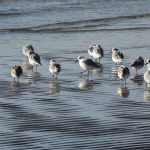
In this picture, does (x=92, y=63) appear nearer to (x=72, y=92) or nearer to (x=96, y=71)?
(x=96, y=71)

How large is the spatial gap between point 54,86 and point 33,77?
4.80 ft

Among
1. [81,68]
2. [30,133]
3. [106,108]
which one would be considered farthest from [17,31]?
[30,133]

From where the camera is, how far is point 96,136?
14.2 m

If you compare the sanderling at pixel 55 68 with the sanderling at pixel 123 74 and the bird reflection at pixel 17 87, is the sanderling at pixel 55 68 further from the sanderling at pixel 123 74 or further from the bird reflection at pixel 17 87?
the sanderling at pixel 123 74

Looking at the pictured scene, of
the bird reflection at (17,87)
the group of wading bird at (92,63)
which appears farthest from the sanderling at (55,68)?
the bird reflection at (17,87)

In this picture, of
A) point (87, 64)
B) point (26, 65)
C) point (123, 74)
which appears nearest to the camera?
point (123, 74)

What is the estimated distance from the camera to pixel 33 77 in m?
20.7

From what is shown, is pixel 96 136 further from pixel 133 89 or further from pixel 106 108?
pixel 133 89

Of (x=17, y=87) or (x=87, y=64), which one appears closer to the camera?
(x=17, y=87)

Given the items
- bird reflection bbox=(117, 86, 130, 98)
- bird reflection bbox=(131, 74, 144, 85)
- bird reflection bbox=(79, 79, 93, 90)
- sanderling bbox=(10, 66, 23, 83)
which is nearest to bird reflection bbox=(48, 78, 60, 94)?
bird reflection bbox=(79, 79, 93, 90)

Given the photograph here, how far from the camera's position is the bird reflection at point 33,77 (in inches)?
793

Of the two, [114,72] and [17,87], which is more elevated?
[114,72]

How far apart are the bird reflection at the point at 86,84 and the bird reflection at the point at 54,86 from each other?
0.60 metres

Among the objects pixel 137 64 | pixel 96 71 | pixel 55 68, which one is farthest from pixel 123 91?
pixel 96 71
